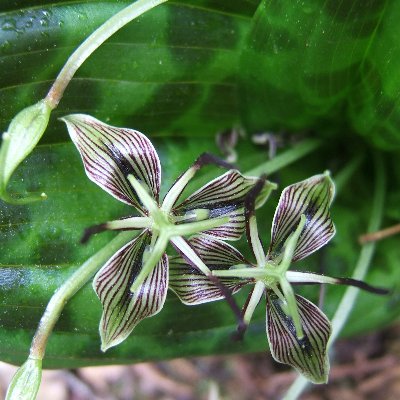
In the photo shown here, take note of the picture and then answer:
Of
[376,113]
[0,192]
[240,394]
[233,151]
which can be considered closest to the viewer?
[0,192]

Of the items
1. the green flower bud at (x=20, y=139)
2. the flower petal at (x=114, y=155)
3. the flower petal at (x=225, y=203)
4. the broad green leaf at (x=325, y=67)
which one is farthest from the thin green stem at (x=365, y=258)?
the green flower bud at (x=20, y=139)

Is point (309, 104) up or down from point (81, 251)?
up

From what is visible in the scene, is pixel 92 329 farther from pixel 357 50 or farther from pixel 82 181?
pixel 357 50

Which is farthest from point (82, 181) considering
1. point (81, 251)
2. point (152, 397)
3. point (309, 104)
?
point (152, 397)

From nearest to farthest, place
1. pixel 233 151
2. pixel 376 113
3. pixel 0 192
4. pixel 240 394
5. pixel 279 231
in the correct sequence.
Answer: pixel 0 192 < pixel 279 231 < pixel 376 113 < pixel 233 151 < pixel 240 394

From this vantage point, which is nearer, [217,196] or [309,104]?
[217,196]

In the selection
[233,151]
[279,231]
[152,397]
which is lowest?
[279,231]
